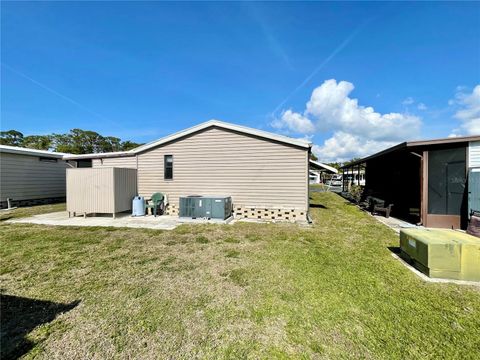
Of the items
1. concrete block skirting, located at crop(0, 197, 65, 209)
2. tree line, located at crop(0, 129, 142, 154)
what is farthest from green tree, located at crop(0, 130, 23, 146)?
concrete block skirting, located at crop(0, 197, 65, 209)

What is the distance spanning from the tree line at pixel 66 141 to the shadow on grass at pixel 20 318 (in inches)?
1844

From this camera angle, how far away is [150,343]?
2324 millimetres

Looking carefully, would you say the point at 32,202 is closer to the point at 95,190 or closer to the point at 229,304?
the point at 95,190

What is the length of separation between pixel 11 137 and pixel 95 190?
2142 inches

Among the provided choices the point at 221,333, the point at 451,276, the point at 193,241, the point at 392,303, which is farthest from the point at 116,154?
the point at 451,276

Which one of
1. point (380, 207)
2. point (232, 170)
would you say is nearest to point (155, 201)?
point (232, 170)

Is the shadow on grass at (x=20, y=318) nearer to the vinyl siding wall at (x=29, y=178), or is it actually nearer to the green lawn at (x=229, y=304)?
the green lawn at (x=229, y=304)

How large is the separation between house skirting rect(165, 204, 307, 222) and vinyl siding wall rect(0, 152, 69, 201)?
13038 mm

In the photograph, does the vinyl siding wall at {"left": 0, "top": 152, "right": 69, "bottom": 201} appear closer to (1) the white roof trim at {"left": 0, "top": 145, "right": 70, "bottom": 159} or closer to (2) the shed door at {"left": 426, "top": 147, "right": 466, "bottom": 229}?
(1) the white roof trim at {"left": 0, "top": 145, "right": 70, "bottom": 159}

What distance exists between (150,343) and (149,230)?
5366 millimetres

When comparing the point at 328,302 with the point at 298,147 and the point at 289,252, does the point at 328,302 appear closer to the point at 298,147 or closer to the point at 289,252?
the point at 289,252

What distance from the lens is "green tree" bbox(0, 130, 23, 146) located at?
1693 inches

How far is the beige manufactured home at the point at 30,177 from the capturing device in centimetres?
1178

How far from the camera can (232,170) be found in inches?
374
